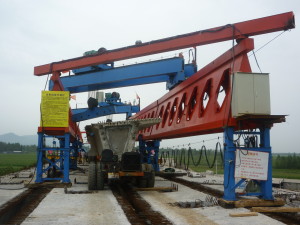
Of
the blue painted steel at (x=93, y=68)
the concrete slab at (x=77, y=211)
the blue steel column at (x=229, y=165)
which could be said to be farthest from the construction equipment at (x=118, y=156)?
the blue steel column at (x=229, y=165)

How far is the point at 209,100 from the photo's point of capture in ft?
38.6

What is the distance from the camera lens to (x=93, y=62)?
15352mm

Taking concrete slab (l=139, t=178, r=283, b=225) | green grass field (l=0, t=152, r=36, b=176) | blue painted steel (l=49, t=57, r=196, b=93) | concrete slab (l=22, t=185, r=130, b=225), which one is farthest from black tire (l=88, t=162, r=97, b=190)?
green grass field (l=0, t=152, r=36, b=176)

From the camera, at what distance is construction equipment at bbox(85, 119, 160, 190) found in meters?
13.5

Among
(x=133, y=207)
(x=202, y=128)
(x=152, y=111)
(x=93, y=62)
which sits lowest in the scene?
(x=133, y=207)

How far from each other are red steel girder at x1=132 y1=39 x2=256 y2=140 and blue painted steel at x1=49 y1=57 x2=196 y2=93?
120 cm

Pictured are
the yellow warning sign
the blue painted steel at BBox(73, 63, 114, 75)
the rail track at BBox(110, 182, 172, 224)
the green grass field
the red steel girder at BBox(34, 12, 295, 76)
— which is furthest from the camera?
the green grass field

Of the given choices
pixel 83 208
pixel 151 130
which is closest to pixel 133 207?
pixel 83 208

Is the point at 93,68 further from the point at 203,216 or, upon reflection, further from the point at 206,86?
the point at 203,216

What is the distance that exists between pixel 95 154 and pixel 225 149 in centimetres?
765

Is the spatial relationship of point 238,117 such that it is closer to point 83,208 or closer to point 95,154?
point 83,208

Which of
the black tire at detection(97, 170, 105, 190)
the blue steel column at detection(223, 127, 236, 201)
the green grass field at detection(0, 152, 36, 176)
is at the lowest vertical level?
the green grass field at detection(0, 152, 36, 176)

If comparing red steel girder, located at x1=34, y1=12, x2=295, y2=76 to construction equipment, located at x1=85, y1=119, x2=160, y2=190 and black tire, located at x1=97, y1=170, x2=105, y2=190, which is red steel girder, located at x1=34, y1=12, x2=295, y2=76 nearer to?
construction equipment, located at x1=85, y1=119, x2=160, y2=190

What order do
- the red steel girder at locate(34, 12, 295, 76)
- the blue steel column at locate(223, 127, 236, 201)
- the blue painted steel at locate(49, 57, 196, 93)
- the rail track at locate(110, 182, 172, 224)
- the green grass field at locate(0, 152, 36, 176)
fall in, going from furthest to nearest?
the green grass field at locate(0, 152, 36, 176), the blue painted steel at locate(49, 57, 196, 93), the red steel girder at locate(34, 12, 295, 76), the blue steel column at locate(223, 127, 236, 201), the rail track at locate(110, 182, 172, 224)
